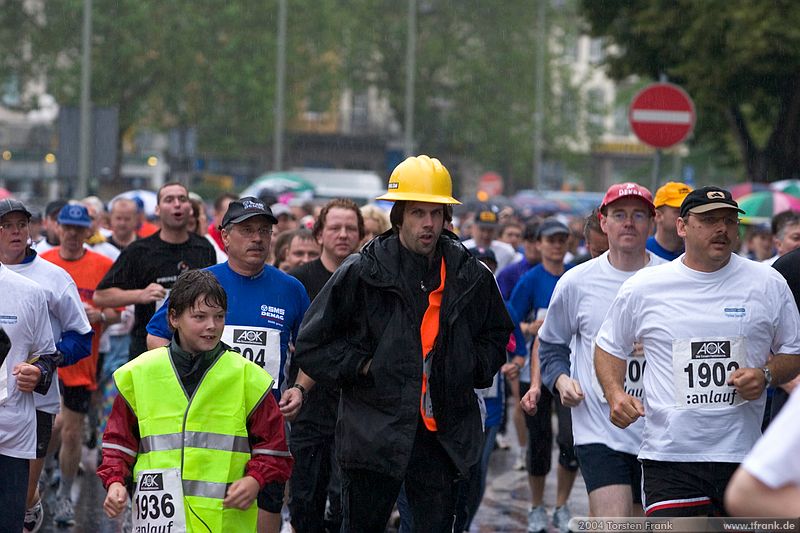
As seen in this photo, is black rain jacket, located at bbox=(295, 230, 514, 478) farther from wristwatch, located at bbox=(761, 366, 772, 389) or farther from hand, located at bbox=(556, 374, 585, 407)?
wristwatch, located at bbox=(761, 366, 772, 389)

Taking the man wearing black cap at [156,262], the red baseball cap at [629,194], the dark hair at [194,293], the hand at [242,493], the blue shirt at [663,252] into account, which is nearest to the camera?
the hand at [242,493]

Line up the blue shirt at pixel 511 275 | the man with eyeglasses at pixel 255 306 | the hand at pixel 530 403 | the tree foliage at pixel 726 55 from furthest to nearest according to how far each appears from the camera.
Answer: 1. the tree foliage at pixel 726 55
2. the blue shirt at pixel 511 275
3. the hand at pixel 530 403
4. the man with eyeglasses at pixel 255 306

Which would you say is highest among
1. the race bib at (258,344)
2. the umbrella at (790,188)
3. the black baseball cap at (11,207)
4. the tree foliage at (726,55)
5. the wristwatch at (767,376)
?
the tree foliage at (726,55)

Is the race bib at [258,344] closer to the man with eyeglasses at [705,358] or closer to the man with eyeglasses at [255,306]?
the man with eyeglasses at [255,306]

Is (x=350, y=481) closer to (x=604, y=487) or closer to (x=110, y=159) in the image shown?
(x=604, y=487)

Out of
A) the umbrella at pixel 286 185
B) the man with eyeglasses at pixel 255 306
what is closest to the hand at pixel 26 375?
the man with eyeglasses at pixel 255 306

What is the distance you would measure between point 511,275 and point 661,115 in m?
2.17

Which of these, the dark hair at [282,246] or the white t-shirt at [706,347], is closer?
the white t-shirt at [706,347]

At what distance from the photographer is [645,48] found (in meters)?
24.8

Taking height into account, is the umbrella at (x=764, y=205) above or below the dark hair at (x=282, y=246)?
above

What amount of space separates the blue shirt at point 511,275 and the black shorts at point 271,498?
215 inches

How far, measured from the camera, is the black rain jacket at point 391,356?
602 cm

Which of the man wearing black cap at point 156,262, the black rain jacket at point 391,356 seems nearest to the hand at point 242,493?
the black rain jacket at point 391,356

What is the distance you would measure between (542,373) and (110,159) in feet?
52.5
